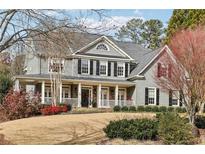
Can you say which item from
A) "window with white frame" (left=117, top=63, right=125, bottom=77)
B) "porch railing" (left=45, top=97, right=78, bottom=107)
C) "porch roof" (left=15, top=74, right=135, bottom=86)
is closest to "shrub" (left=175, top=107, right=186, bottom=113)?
"porch roof" (left=15, top=74, right=135, bottom=86)

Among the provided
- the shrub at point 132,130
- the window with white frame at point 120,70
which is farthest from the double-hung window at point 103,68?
the shrub at point 132,130

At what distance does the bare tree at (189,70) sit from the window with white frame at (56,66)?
8.36 feet

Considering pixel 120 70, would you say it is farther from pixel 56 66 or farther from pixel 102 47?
pixel 56 66

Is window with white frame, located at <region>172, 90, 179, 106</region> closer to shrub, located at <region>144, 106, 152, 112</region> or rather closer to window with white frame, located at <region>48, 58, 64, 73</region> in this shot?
shrub, located at <region>144, 106, 152, 112</region>

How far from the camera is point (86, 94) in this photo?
1127 cm

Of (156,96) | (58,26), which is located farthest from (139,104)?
(58,26)

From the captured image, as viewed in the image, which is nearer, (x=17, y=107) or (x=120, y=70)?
(x=17, y=107)

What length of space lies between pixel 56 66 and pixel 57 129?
1680 mm

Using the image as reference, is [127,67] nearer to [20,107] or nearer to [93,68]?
[93,68]

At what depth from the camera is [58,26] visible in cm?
683

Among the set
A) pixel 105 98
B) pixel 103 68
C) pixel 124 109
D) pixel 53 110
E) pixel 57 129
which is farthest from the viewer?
pixel 103 68

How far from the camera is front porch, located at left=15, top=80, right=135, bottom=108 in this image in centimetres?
1055

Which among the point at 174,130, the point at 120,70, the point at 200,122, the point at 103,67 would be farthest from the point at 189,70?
the point at 103,67
